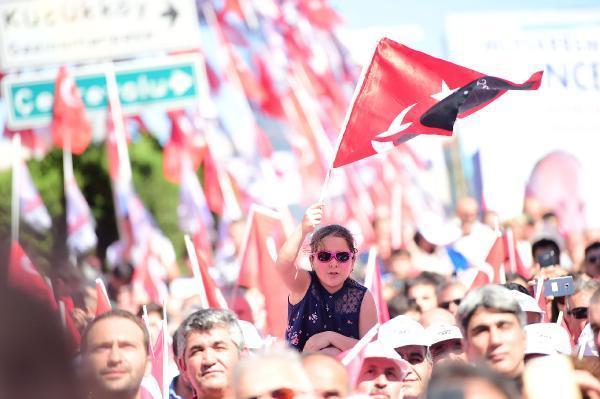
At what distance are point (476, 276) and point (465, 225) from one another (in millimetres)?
3322

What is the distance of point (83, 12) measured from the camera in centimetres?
2447

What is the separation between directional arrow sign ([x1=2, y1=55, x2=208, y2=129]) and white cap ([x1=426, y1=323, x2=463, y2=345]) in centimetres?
1628

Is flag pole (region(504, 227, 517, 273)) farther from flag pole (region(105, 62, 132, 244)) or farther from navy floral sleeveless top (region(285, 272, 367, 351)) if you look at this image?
flag pole (region(105, 62, 132, 244))

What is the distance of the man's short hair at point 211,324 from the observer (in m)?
5.37

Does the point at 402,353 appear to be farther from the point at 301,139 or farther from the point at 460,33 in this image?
the point at 301,139

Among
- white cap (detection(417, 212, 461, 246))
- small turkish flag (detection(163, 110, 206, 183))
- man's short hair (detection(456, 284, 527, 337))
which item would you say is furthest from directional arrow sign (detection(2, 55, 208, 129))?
man's short hair (detection(456, 284, 527, 337))

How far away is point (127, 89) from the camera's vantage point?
75.8 ft

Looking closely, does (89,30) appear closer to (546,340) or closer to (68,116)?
(68,116)

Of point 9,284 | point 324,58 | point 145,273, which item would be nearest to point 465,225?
point 145,273

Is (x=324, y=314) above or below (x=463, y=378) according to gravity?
above

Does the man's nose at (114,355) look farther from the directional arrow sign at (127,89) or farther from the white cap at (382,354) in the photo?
the directional arrow sign at (127,89)

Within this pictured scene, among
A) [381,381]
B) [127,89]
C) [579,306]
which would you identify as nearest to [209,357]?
[381,381]

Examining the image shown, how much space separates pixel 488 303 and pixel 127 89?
18778 mm

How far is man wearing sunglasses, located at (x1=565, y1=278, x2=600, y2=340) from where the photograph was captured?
7.13 metres
